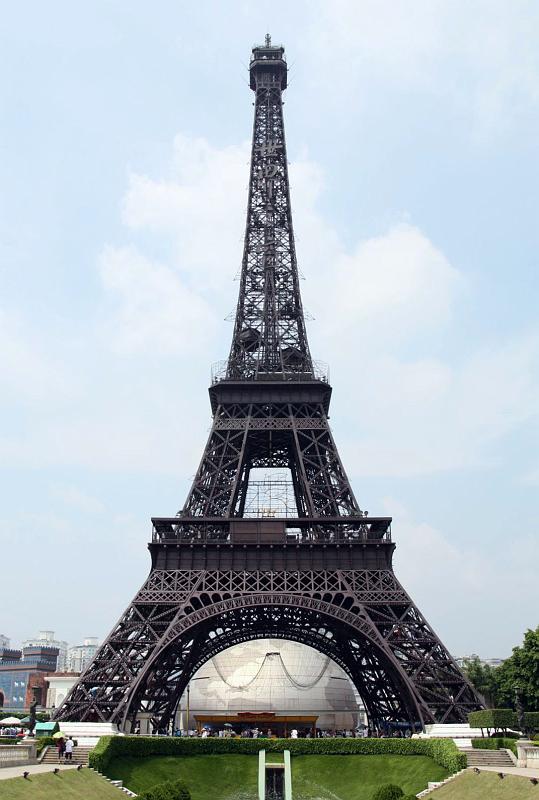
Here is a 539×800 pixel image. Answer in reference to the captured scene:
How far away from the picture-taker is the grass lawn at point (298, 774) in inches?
1796

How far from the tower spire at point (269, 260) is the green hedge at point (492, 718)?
103ft

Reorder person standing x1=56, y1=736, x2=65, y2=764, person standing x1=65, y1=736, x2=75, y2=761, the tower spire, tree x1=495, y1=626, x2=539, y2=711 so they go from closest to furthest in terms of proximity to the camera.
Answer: person standing x1=65, y1=736, x2=75, y2=761 < person standing x1=56, y1=736, x2=65, y2=764 < tree x1=495, y1=626, x2=539, y2=711 < the tower spire

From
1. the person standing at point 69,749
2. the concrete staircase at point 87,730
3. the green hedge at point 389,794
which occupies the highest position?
the concrete staircase at point 87,730

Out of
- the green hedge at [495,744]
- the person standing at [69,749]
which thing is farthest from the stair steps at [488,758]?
the person standing at [69,749]

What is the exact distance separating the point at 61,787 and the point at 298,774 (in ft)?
63.6

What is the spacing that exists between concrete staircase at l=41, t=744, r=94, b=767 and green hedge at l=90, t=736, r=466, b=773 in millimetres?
1367

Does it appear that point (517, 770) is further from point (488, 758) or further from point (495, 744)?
point (495, 744)

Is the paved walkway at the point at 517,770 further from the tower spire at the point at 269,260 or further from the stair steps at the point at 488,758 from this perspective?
the tower spire at the point at 269,260

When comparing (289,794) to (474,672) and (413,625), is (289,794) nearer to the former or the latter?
(413,625)

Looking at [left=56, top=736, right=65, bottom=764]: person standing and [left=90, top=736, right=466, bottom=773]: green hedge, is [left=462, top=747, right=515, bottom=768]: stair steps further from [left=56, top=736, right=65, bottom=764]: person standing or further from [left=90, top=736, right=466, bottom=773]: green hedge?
[left=56, top=736, right=65, bottom=764]: person standing

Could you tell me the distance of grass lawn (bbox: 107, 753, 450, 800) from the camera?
45.6m

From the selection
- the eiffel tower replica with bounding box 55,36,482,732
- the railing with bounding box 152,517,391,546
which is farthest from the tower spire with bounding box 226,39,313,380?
the railing with bounding box 152,517,391,546

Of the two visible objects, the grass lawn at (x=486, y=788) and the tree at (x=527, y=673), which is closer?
the grass lawn at (x=486, y=788)

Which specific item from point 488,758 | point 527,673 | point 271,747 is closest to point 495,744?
point 488,758
